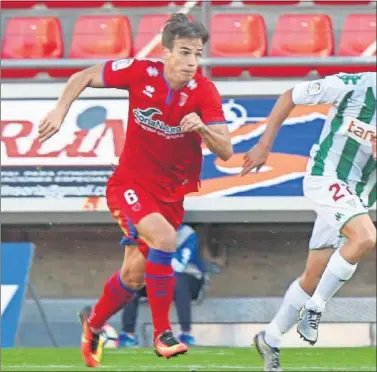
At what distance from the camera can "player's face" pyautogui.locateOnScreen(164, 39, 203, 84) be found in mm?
6051

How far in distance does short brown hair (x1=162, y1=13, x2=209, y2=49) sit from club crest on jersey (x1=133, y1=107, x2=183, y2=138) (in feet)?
1.33

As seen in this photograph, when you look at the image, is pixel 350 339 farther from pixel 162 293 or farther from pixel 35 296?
pixel 162 293

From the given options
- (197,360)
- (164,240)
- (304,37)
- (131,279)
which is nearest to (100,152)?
(304,37)

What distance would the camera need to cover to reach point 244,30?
1253 cm

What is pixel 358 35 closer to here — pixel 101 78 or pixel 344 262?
pixel 344 262

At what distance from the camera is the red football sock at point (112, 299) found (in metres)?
6.83

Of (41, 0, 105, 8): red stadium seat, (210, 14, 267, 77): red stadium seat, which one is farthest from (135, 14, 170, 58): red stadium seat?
(41, 0, 105, 8): red stadium seat

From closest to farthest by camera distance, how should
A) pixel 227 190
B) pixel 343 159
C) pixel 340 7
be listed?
pixel 343 159, pixel 227 190, pixel 340 7

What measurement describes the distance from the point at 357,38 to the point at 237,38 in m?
1.24

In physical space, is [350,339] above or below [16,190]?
below

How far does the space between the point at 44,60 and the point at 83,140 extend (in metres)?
0.89

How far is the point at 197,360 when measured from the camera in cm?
934

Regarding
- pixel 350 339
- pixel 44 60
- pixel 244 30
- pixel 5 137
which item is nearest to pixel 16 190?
pixel 5 137

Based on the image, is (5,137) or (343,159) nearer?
(343,159)
